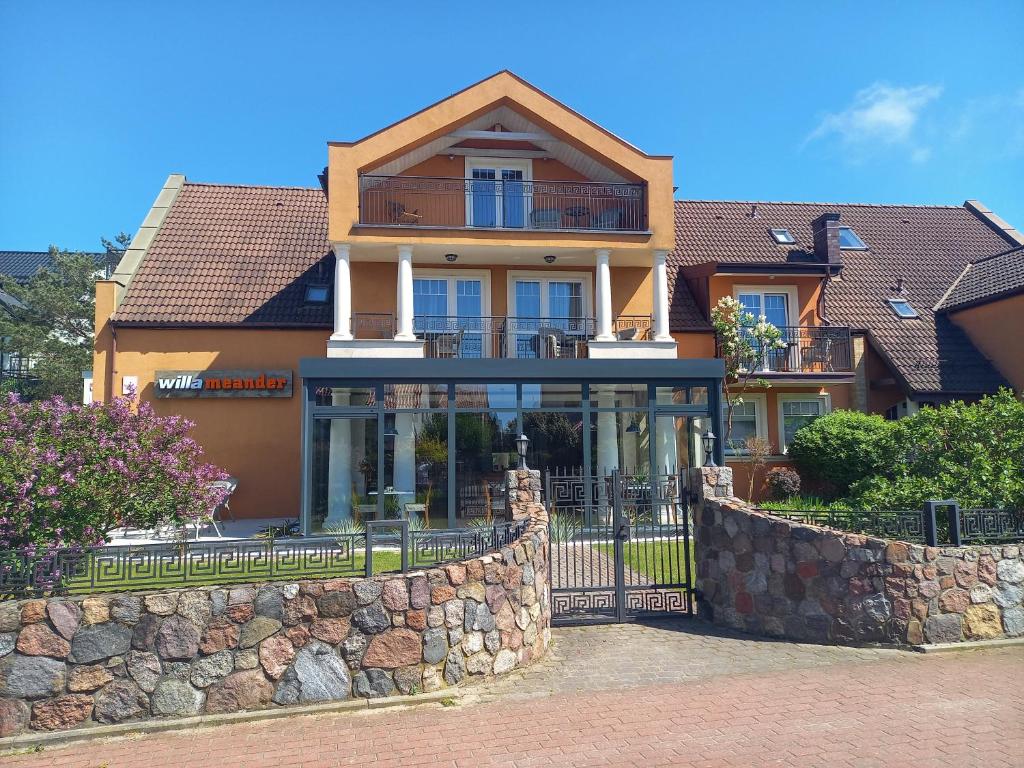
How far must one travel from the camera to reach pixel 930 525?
773 cm

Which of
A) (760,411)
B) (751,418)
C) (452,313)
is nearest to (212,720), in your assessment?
(452,313)

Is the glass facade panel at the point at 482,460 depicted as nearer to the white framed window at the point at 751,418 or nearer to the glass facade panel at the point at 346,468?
the glass facade panel at the point at 346,468

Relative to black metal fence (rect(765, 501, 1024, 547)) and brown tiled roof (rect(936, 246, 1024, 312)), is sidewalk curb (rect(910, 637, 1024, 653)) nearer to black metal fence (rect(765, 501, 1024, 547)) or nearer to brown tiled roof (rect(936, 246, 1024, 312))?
black metal fence (rect(765, 501, 1024, 547))

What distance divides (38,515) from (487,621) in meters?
4.58

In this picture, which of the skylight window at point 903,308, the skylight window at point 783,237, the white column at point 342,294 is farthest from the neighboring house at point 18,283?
the skylight window at point 903,308

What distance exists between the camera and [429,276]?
17.5 metres

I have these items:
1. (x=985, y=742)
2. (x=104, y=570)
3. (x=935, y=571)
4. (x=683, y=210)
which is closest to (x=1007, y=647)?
(x=935, y=571)

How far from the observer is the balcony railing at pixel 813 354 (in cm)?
1850

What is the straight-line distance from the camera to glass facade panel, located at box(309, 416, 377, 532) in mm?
14008

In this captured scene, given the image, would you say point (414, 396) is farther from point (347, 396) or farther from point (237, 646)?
point (237, 646)

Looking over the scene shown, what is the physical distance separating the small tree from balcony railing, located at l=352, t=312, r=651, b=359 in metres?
2.44

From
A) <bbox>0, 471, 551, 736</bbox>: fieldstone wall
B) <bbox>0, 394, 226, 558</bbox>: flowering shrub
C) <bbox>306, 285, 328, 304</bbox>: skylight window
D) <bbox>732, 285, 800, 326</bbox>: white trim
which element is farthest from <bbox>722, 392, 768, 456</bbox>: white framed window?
<bbox>0, 394, 226, 558</bbox>: flowering shrub

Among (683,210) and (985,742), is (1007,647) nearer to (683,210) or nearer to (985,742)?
(985,742)

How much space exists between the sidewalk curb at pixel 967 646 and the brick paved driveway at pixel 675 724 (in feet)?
0.33
